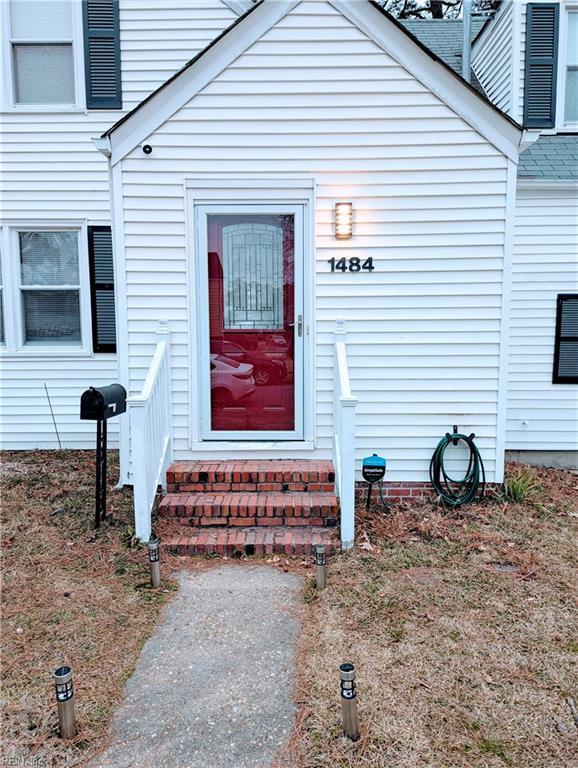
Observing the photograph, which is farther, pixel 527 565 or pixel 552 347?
pixel 552 347

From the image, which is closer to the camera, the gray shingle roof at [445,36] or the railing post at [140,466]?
the railing post at [140,466]

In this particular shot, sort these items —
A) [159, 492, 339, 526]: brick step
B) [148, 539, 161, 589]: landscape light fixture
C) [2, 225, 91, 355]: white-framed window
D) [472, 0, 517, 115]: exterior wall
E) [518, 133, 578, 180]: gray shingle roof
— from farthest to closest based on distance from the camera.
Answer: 1. [2, 225, 91, 355]: white-framed window
2. [472, 0, 517, 115]: exterior wall
3. [518, 133, 578, 180]: gray shingle roof
4. [159, 492, 339, 526]: brick step
5. [148, 539, 161, 589]: landscape light fixture

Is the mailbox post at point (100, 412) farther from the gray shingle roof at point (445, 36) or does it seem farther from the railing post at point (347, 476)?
the gray shingle roof at point (445, 36)

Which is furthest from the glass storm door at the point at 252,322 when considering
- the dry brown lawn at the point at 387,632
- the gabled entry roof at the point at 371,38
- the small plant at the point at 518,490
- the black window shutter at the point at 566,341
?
the black window shutter at the point at 566,341

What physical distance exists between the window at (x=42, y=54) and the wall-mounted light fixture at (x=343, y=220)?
385 cm

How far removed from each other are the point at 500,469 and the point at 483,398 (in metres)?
0.67

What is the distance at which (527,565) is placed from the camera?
3705mm

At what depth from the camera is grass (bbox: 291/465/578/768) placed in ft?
7.02

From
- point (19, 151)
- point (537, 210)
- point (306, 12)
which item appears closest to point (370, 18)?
point (306, 12)

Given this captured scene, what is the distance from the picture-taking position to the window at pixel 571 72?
6.11 m

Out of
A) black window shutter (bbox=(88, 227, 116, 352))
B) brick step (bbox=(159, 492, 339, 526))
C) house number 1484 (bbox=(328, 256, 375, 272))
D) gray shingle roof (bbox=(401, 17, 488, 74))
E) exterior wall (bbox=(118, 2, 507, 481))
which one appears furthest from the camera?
gray shingle roof (bbox=(401, 17, 488, 74))

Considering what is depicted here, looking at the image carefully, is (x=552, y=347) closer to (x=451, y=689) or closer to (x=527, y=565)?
(x=527, y=565)

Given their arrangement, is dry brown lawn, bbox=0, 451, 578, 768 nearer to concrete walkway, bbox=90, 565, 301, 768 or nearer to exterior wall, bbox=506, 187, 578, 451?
concrete walkway, bbox=90, 565, 301, 768

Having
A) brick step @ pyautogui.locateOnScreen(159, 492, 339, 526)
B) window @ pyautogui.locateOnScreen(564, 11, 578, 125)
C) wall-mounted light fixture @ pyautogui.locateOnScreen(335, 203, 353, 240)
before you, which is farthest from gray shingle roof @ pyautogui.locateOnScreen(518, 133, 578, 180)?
brick step @ pyautogui.locateOnScreen(159, 492, 339, 526)
